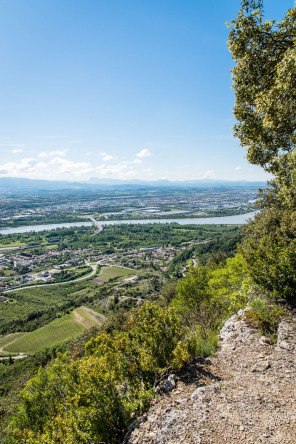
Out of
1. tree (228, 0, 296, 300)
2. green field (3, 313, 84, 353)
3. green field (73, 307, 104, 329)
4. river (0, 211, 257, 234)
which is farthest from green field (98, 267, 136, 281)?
river (0, 211, 257, 234)

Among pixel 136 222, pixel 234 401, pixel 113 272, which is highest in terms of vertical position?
pixel 234 401

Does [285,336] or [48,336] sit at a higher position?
[285,336]

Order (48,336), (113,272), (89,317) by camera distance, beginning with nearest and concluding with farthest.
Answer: (48,336), (89,317), (113,272)

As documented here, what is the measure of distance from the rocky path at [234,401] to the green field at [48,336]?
45.1 metres

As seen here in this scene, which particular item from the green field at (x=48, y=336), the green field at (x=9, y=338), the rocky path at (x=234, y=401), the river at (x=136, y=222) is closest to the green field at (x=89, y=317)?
the green field at (x=48, y=336)

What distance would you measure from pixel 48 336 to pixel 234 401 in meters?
51.3

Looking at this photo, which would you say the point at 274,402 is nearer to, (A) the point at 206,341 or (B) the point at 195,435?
(B) the point at 195,435

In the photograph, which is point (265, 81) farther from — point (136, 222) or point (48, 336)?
point (136, 222)

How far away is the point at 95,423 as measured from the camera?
5.58 meters

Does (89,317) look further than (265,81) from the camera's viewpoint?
Yes

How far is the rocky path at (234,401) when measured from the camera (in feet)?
15.3

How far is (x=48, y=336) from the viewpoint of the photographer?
1869 inches

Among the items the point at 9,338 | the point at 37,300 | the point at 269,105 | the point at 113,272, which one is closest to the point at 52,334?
the point at 9,338

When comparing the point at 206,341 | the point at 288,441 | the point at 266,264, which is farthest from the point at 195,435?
the point at 266,264
